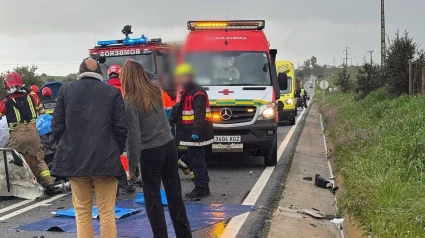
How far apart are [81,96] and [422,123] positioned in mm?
7316

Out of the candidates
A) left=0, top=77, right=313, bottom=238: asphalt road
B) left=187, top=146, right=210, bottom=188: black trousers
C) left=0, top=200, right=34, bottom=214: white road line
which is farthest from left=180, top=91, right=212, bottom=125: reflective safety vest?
left=0, top=200, right=34, bottom=214: white road line

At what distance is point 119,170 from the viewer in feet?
15.0

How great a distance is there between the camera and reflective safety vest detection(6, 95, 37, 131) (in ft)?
26.7

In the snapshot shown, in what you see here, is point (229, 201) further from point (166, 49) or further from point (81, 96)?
point (166, 49)

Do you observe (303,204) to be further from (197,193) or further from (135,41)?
(135,41)

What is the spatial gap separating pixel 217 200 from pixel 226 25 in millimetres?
4759

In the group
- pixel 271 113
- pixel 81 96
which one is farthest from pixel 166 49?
pixel 81 96

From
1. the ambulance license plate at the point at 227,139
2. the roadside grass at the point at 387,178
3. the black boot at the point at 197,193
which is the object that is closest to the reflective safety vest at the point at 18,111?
the black boot at the point at 197,193

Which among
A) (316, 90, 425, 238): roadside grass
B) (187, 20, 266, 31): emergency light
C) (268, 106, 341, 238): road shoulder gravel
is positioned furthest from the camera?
(187, 20, 266, 31): emergency light

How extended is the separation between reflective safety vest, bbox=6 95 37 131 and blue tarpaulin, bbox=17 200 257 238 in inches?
86.2

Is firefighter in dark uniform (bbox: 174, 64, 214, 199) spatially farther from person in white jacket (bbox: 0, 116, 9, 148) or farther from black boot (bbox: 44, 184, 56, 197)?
person in white jacket (bbox: 0, 116, 9, 148)

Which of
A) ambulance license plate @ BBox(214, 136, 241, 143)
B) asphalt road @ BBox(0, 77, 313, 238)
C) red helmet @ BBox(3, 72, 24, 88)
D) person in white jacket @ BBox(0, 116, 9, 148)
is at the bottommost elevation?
asphalt road @ BBox(0, 77, 313, 238)

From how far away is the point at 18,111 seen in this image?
26.8 ft

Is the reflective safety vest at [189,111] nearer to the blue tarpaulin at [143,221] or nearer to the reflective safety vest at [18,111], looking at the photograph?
the blue tarpaulin at [143,221]
